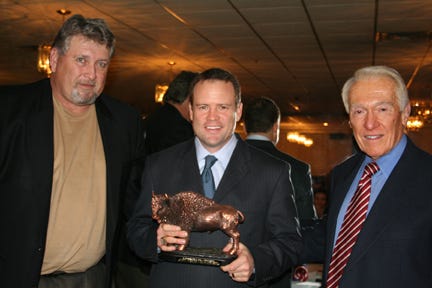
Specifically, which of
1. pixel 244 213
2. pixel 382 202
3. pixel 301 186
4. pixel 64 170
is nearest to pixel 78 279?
pixel 64 170

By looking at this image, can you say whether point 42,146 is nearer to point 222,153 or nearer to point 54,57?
point 54,57

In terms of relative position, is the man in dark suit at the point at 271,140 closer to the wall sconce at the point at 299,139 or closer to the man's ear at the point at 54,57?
the man's ear at the point at 54,57

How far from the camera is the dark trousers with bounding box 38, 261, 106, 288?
8.72 ft

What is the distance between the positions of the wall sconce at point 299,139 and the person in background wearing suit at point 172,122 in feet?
56.5

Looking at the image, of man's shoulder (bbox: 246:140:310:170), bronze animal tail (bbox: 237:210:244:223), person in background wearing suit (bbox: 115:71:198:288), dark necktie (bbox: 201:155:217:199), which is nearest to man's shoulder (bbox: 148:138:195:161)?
dark necktie (bbox: 201:155:217:199)

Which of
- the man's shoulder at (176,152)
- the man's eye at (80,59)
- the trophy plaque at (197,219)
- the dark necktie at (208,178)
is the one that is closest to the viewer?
the trophy plaque at (197,219)

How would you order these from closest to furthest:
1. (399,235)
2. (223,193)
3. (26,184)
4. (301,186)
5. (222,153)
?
(399,235) → (223,193) → (222,153) → (26,184) → (301,186)

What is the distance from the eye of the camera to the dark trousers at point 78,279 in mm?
2658

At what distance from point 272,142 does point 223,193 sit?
6.41 ft

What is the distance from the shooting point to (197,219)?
222 centimetres

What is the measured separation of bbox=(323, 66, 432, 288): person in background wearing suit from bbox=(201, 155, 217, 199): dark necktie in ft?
1.74

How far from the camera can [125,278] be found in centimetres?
386

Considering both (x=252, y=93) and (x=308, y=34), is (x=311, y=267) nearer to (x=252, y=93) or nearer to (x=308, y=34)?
(x=308, y=34)

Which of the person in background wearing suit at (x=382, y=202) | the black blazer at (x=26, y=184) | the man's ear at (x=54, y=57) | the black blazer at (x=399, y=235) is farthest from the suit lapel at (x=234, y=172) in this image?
the man's ear at (x=54, y=57)
